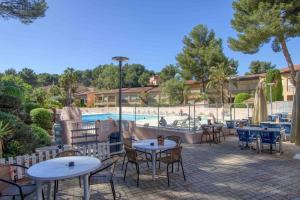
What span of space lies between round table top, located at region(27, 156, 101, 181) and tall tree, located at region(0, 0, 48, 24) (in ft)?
20.0

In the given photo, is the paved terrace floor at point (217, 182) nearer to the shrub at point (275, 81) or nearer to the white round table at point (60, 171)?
the white round table at point (60, 171)

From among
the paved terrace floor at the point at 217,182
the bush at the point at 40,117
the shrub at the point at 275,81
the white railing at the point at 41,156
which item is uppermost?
the shrub at the point at 275,81

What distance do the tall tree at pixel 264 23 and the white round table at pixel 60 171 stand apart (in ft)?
50.6

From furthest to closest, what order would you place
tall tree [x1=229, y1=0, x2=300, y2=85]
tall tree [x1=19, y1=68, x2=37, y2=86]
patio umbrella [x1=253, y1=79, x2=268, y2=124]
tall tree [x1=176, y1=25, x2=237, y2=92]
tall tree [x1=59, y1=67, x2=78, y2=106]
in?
tall tree [x1=19, y1=68, x2=37, y2=86] → tall tree [x1=176, y1=25, x2=237, y2=92] → tall tree [x1=59, y1=67, x2=78, y2=106] → tall tree [x1=229, y1=0, x2=300, y2=85] → patio umbrella [x1=253, y1=79, x2=268, y2=124]

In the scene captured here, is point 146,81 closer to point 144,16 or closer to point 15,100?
point 144,16

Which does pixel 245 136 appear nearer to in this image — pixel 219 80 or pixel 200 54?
pixel 219 80

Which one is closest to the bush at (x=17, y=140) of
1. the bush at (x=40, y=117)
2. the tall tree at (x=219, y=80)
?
the bush at (x=40, y=117)

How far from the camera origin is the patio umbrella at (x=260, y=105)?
11180mm

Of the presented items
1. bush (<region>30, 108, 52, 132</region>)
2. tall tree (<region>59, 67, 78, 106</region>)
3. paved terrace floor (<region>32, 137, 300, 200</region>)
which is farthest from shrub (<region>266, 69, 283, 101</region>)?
tall tree (<region>59, 67, 78, 106</region>)

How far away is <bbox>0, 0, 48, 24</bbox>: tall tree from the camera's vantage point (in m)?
7.86

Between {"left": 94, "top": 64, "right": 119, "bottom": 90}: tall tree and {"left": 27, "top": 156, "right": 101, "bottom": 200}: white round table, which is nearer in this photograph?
{"left": 27, "top": 156, "right": 101, "bottom": 200}: white round table

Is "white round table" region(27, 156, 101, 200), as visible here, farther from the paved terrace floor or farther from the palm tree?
the palm tree

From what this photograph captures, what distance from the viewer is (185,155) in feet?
27.6

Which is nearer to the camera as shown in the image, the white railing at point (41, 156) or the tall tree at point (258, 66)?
the white railing at point (41, 156)
